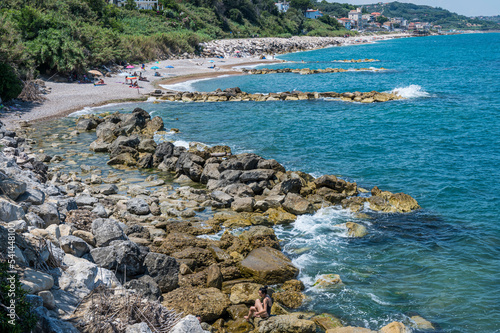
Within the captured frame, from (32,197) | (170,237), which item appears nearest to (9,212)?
(32,197)

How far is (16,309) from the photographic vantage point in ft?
20.2

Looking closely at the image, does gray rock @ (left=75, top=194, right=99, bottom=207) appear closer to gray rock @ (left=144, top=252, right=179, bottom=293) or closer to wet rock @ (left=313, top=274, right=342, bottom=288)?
gray rock @ (left=144, top=252, right=179, bottom=293)

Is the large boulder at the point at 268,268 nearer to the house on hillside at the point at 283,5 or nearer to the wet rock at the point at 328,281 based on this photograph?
the wet rock at the point at 328,281

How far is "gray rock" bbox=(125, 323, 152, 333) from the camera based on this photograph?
700cm

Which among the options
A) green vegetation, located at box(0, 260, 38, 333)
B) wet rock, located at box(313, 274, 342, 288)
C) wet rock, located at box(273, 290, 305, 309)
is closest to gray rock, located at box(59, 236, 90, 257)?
green vegetation, located at box(0, 260, 38, 333)

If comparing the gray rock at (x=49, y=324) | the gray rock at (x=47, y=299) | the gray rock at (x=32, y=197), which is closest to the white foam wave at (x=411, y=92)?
the gray rock at (x=32, y=197)

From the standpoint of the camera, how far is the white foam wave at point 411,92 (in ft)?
151

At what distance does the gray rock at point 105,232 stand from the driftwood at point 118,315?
3475 millimetres

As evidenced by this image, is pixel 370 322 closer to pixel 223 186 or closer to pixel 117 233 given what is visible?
pixel 117 233

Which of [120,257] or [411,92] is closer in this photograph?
[120,257]

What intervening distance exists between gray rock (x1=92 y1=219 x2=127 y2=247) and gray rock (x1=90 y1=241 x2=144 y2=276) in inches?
13.5

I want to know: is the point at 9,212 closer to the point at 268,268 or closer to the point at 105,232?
the point at 105,232

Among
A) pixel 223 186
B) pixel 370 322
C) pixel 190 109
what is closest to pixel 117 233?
pixel 370 322

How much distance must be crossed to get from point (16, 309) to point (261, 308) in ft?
20.4
